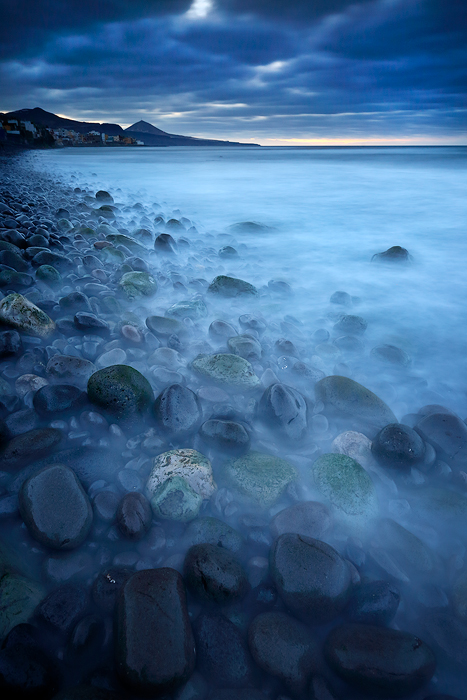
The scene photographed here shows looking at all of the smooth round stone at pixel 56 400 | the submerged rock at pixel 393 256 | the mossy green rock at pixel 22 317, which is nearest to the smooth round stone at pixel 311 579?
the smooth round stone at pixel 56 400

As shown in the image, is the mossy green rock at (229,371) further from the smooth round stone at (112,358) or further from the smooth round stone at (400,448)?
the smooth round stone at (400,448)

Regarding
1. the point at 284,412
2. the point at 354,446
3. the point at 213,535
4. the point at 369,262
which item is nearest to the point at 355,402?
the point at 354,446

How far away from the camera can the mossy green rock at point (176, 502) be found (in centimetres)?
155

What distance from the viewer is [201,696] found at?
1102mm

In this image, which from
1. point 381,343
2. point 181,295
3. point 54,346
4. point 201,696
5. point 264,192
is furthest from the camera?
point 264,192

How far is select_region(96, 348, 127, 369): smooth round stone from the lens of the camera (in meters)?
2.46

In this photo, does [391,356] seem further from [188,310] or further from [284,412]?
[188,310]

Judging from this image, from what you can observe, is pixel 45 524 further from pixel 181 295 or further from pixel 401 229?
pixel 401 229

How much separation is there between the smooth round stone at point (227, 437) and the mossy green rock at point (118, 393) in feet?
1.33

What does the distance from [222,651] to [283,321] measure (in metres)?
2.81

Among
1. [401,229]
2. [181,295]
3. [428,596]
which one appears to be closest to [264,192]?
[401,229]

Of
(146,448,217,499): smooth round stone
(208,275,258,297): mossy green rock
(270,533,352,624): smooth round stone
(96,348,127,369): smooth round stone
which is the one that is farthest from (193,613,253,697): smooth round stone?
(208,275,258,297): mossy green rock

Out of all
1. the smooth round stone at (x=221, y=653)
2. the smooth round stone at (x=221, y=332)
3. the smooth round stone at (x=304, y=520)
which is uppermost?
the smooth round stone at (x=221, y=332)

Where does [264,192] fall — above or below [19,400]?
above
